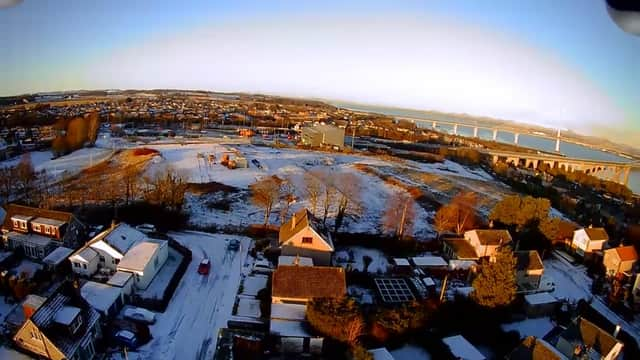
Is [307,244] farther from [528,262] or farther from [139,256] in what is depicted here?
[528,262]

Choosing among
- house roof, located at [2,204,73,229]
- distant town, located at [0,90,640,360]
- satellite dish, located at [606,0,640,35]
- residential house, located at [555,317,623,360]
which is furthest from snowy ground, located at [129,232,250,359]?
satellite dish, located at [606,0,640,35]

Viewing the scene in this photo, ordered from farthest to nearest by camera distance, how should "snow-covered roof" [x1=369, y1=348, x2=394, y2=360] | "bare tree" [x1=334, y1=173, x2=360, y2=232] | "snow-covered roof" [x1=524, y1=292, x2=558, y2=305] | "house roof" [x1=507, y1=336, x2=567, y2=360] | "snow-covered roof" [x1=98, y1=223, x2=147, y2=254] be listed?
"bare tree" [x1=334, y1=173, x2=360, y2=232]
"snow-covered roof" [x1=98, y1=223, x2=147, y2=254]
"snow-covered roof" [x1=524, y1=292, x2=558, y2=305]
"snow-covered roof" [x1=369, y1=348, x2=394, y2=360]
"house roof" [x1=507, y1=336, x2=567, y2=360]

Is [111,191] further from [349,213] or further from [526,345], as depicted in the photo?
[526,345]

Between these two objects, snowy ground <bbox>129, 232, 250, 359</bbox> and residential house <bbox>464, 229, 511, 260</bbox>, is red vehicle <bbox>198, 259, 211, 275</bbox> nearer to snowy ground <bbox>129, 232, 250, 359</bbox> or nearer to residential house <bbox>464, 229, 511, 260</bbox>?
snowy ground <bbox>129, 232, 250, 359</bbox>

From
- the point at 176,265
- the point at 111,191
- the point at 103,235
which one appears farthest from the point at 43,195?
the point at 176,265

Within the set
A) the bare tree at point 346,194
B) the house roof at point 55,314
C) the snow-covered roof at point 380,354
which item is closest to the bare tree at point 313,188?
the bare tree at point 346,194

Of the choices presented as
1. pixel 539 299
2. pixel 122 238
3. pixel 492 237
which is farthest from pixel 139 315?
pixel 492 237

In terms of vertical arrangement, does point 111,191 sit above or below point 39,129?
below
